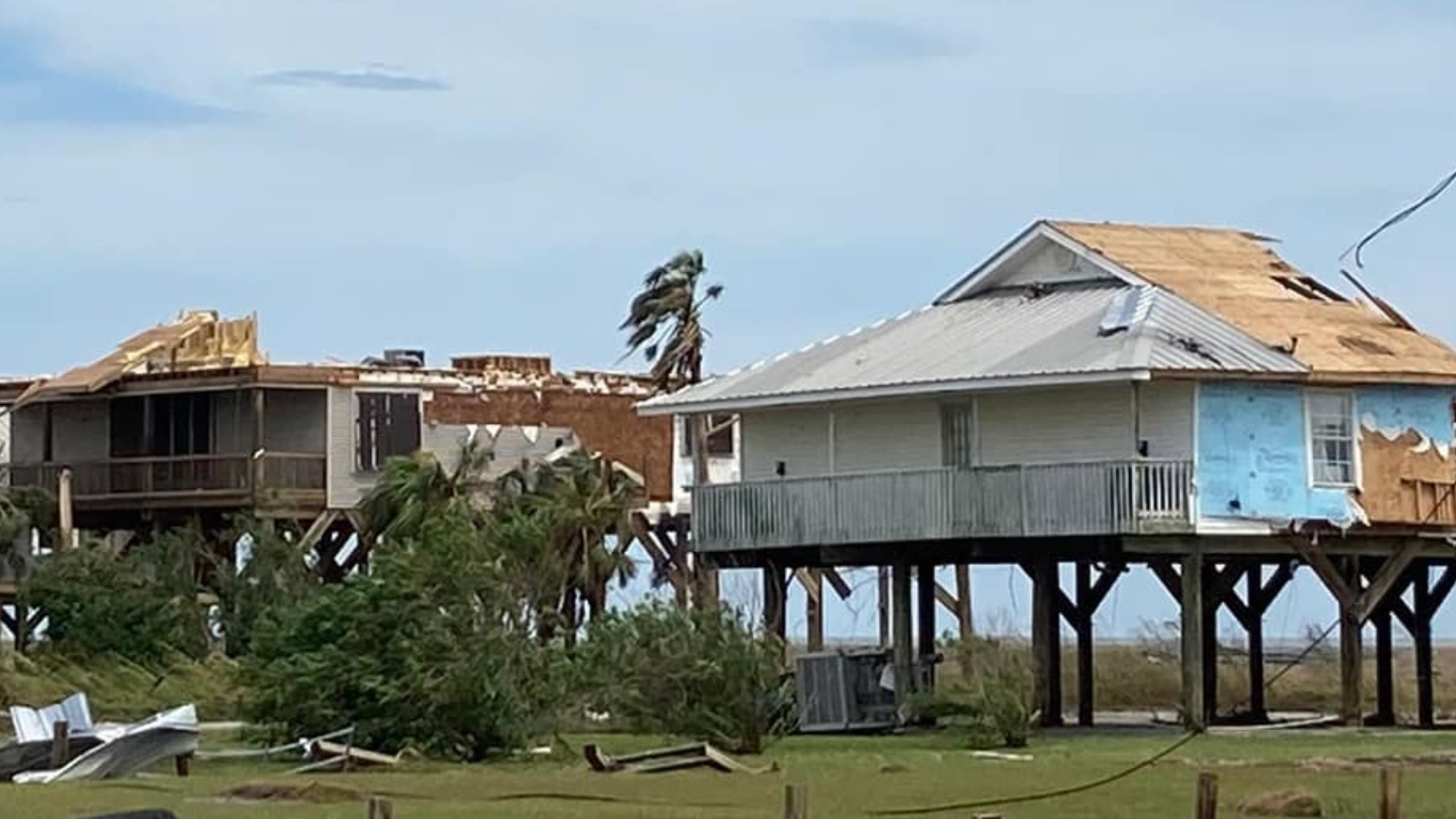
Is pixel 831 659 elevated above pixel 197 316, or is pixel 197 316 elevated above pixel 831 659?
pixel 197 316

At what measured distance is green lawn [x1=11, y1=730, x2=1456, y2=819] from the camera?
31297 mm

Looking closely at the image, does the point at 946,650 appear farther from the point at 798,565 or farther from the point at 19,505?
the point at 19,505

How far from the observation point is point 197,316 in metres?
70.1

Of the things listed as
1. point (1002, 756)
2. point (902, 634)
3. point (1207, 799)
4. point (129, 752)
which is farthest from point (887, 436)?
point (1207, 799)

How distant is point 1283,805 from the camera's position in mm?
30781

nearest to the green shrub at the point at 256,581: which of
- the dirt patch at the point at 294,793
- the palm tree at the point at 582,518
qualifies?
the palm tree at the point at 582,518

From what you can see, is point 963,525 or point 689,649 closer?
point 689,649

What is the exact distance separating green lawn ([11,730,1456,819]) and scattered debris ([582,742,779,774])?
366 mm

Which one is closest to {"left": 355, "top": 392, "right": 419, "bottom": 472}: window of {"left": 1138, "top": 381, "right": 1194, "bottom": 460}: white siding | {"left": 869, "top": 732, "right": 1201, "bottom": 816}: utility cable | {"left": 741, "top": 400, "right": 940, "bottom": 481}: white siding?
{"left": 741, "top": 400, "right": 940, "bottom": 481}: white siding

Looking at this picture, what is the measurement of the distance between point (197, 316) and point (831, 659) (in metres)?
22.2

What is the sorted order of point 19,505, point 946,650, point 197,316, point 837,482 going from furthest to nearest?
point 197,316, point 19,505, point 946,650, point 837,482

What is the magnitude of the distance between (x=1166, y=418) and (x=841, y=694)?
7.31 m

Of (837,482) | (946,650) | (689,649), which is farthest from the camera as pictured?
(946,650)

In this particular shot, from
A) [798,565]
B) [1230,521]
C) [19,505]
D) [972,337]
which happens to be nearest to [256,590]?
[19,505]
